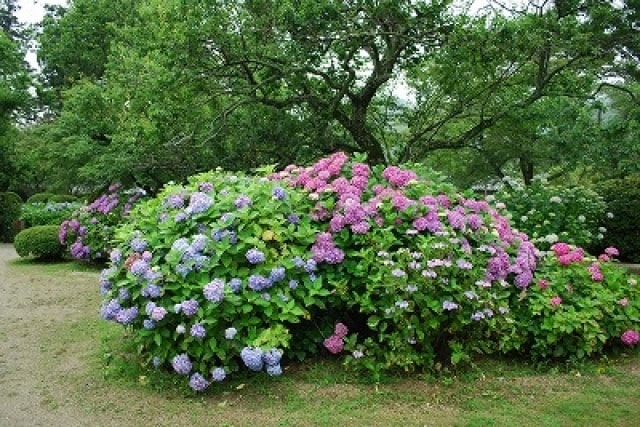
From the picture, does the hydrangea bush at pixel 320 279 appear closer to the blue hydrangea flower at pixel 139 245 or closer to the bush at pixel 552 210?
the blue hydrangea flower at pixel 139 245

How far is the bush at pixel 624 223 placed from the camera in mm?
9117

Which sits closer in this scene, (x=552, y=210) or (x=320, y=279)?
(x=320, y=279)

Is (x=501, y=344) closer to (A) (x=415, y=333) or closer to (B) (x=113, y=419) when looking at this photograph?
(A) (x=415, y=333)

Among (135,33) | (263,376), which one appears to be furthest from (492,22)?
(135,33)

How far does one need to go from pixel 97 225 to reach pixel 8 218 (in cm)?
866

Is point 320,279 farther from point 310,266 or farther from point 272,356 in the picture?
point 272,356

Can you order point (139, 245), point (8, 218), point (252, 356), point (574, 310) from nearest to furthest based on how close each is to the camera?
point (252, 356)
point (139, 245)
point (574, 310)
point (8, 218)

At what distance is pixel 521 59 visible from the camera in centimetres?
779

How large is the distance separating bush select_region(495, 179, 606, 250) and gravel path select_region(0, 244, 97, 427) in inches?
190

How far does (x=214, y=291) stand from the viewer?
11.8 ft

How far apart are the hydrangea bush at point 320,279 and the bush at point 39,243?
711 centimetres

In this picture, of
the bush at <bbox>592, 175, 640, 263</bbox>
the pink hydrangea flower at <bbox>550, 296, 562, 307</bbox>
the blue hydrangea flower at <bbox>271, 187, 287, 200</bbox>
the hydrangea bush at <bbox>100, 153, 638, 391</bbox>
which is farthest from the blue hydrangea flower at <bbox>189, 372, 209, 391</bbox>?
the bush at <bbox>592, 175, 640, 263</bbox>

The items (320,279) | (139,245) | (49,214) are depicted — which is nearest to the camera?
(320,279)

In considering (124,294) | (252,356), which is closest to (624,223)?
(252,356)
